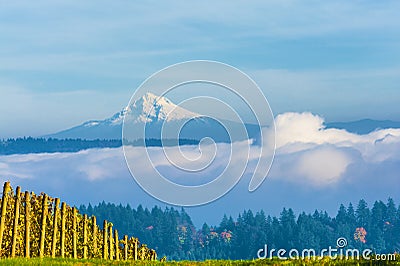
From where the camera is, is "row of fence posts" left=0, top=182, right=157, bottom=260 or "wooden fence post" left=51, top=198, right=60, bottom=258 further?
"wooden fence post" left=51, top=198, right=60, bottom=258

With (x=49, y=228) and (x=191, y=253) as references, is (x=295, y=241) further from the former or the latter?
(x=49, y=228)

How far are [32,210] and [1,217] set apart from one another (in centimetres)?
464

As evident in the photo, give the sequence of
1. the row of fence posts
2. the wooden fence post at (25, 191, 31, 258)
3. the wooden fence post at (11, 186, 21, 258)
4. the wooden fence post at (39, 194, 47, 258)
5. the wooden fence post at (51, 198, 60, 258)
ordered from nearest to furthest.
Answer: the wooden fence post at (11, 186, 21, 258) → the row of fence posts → the wooden fence post at (25, 191, 31, 258) → the wooden fence post at (39, 194, 47, 258) → the wooden fence post at (51, 198, 60, 258)

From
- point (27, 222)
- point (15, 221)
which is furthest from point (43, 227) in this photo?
point (15, 221)

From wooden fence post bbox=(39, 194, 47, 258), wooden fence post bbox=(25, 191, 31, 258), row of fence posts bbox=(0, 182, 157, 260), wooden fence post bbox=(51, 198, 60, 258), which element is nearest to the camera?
row of fence posts bbox=(0, 182, 157, 260)

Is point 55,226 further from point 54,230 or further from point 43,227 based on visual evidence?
point 43,227

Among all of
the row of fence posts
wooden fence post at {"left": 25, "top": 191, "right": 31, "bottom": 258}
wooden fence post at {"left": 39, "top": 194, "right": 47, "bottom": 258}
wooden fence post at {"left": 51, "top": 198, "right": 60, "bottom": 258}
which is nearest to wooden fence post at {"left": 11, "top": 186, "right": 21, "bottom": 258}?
the row of fence posts

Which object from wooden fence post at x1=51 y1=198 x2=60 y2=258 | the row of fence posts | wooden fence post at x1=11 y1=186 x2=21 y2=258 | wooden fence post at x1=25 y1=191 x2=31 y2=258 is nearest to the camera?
wooden fence post at x1=11 y1=186 x2=21 y2=258

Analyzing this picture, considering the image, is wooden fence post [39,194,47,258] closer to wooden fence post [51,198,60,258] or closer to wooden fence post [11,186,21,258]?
wooden fence post [51,198,60,258]

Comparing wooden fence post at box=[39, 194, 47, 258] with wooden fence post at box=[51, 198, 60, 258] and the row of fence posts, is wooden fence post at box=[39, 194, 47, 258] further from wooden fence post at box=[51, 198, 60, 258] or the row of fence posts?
wooden fence post at box=[51, 198, 60, 258]

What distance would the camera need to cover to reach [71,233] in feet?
128

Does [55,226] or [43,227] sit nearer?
[43,227]

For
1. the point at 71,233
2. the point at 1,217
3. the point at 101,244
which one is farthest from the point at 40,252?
the point at 101,244

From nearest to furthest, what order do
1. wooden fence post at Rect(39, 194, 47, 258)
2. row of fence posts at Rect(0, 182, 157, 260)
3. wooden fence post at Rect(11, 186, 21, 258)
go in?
1. wooden fence post at Rect(11, 186, 21, 258)
2. row of fence posts at Rect(0, 182, 157, 260)
3. wooden fence post at Rect(39, 194, 47, 258)
